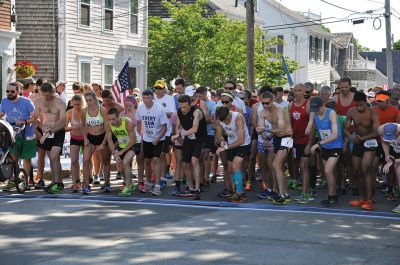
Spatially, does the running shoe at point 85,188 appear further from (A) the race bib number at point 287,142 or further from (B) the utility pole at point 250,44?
(B) the utility pole at point 250,44

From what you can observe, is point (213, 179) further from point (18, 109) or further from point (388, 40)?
point (388, 40)

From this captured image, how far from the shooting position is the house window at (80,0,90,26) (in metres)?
27.9

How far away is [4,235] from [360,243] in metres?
4.24

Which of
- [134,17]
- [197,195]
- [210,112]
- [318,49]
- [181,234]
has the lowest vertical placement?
[181,234]

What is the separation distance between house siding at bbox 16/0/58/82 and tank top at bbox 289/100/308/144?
15.8m

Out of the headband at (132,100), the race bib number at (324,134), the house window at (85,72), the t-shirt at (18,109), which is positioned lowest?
the race bib number at (324,134)

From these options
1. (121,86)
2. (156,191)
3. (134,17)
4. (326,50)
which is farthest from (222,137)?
(326,50)

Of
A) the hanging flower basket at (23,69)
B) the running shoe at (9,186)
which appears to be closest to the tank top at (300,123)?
the running shoe at (9,186)

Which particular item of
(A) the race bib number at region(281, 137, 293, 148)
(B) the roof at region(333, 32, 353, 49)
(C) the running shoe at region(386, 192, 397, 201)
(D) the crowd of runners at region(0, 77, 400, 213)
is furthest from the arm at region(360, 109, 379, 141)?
(B) the roof at region(333, 32, 353, 49)

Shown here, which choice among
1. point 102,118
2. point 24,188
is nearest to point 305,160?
point 102,118

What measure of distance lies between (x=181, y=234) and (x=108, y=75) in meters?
21.1

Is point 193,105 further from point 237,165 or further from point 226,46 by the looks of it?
point 226,46

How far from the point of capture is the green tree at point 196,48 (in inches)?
1374

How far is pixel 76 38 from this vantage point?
2756 cm
